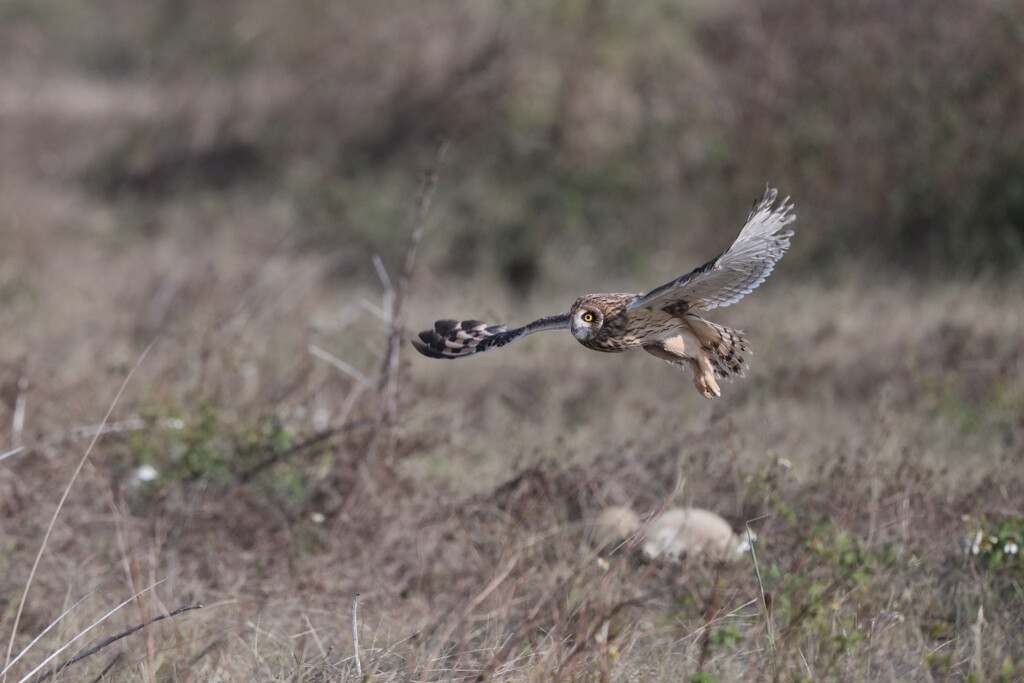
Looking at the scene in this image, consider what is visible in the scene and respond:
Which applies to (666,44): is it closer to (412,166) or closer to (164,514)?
(412,166)

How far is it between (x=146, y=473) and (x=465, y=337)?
2549 millimetres

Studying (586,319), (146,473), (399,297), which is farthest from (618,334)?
(146,473)

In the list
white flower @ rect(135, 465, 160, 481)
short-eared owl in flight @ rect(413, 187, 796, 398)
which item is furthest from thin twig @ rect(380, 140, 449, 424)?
short-eared owl in flight @ rect(413, 187, 796, 398)

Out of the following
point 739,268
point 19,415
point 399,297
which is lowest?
point 19,415

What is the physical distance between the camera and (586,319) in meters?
2.16

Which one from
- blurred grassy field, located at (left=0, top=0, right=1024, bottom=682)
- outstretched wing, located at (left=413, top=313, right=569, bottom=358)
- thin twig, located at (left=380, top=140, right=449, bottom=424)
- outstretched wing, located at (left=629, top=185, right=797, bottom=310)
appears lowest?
blurred grassy field, located at (left=0, top=0, right=1024, bottom=682)

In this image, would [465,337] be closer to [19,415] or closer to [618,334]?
[618,334]

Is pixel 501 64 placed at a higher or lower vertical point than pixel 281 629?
lower

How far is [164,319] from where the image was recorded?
8.49m

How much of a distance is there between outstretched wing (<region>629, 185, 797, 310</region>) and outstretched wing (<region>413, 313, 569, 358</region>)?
1.04 feet

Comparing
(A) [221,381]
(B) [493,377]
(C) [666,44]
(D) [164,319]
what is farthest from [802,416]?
(C) [666,44]

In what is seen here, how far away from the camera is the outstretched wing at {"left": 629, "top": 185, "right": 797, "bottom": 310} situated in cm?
202

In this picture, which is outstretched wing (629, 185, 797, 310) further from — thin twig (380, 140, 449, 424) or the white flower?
the white flower

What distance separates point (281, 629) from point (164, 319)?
546cm
